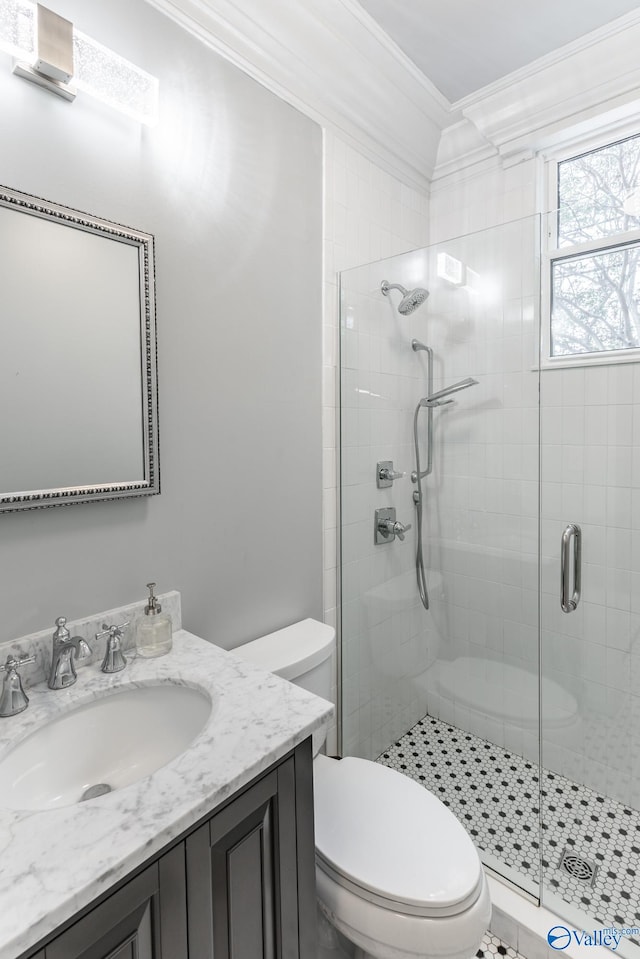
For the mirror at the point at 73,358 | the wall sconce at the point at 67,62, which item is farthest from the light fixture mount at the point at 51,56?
the mirror at the point at 73,358

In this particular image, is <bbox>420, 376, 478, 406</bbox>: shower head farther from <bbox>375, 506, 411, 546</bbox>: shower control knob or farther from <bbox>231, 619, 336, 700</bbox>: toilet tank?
<bbox>231, 619, 336, 700</bbox>: toilet tank

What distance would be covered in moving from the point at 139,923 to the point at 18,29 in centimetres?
155

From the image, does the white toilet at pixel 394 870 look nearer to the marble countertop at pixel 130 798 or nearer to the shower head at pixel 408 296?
the marble countertop at pixel 130 798

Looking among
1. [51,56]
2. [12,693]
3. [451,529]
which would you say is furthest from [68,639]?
[451,529]

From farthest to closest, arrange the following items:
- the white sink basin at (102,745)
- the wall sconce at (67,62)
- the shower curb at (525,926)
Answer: the shower curb at (525,926)
the wall sconce at (67,62)
the white sink basin at (102,745)

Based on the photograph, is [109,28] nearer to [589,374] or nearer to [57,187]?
[57,187]

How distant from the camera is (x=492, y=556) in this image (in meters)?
1.74

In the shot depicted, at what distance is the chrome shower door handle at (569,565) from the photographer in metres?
1.61

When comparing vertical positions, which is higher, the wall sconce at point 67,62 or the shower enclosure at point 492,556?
the wall sconce at point 67,62

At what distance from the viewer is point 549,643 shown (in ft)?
5.70

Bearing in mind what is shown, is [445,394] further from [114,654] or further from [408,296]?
[114,654]

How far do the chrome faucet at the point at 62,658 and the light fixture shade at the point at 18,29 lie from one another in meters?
1.15

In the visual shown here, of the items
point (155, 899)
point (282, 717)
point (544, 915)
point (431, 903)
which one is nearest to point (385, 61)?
point (282, 717)

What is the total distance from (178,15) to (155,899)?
186 centimetres
